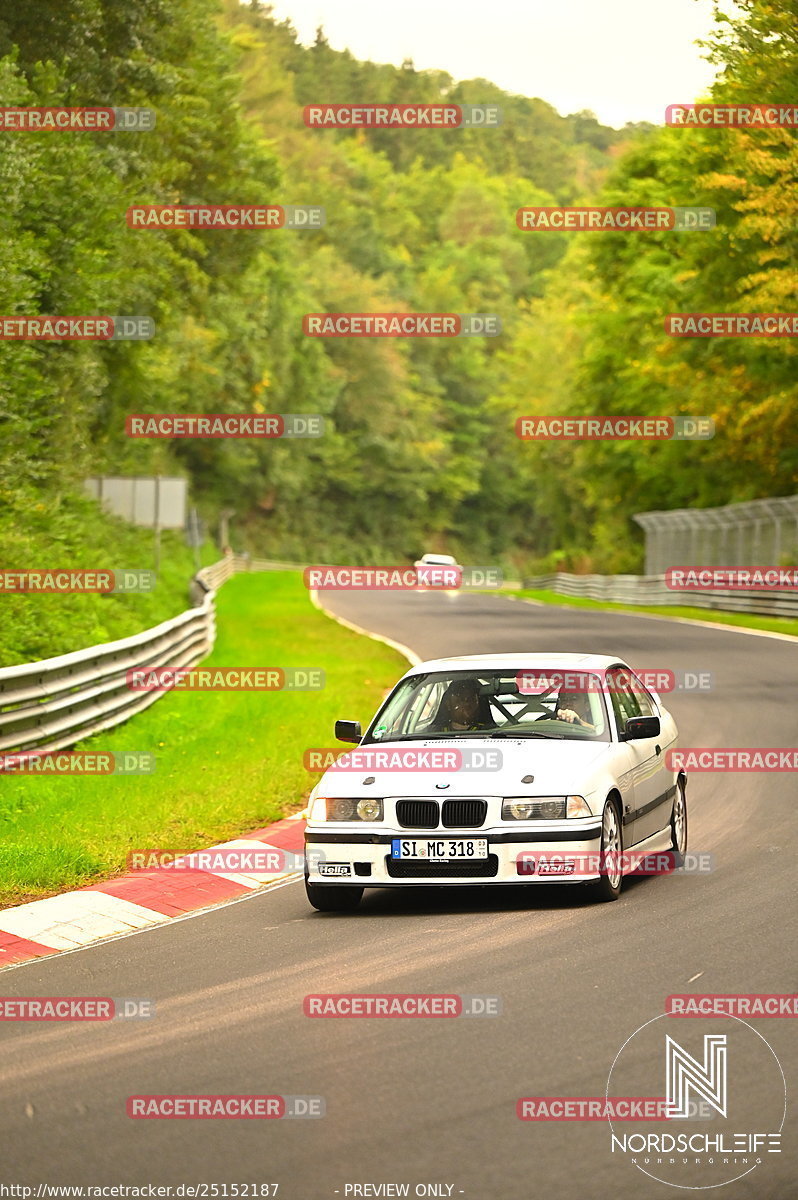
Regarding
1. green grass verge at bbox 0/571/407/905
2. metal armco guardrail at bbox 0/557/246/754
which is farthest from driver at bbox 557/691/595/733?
metal armco guardrail at bbox 0/557/246/754

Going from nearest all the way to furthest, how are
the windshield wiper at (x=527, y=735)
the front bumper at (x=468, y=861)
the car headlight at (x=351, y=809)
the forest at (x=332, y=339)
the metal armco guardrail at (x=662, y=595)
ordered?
the front bumper at (x=468, y=861) → the car headlight at (x=351, y=809) → the windshield wiper at (x=527, y=735) → the forest at (x=332, y=339) → the metal armco guardrail at (x=662, y=595)

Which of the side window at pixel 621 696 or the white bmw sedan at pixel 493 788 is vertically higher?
the side window at pixel 621 696

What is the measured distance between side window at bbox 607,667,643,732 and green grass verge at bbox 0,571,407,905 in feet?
10.6

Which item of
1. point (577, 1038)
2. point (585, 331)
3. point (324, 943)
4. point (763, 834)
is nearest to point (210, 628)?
point (763, 834)

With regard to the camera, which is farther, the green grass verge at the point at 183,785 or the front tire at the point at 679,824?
the front tire at the point at 679,824

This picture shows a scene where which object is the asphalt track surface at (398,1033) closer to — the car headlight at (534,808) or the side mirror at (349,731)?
the car headlight at (534,808)

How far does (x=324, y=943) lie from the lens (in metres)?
9.22

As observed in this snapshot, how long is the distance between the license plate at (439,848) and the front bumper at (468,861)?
0.9 inches

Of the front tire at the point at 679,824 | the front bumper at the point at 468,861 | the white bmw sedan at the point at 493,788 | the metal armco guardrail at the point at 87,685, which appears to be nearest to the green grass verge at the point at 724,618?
the metal armco guardrail at the point at 87,685

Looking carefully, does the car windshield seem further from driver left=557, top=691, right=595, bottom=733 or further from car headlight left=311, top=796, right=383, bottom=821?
car headlight left=311, top=796, right=383, bottom=821

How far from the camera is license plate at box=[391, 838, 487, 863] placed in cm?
989

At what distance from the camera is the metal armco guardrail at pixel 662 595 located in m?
41.8

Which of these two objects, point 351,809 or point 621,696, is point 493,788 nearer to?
point 351,809

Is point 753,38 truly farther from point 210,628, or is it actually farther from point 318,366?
point 318,366
